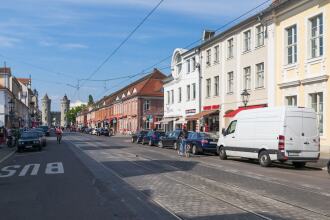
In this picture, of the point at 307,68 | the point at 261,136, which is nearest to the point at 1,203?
the point at 261,136

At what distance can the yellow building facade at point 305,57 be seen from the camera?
1052 inches

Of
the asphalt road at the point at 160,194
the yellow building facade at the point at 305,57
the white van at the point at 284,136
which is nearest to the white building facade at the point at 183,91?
the yellow building facade at the point at 305,57

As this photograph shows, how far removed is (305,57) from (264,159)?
1025cm

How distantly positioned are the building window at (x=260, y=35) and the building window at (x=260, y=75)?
5.03 feet

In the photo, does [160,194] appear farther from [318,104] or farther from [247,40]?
[247,40]

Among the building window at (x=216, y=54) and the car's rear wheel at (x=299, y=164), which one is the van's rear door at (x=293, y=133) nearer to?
the car's rear wheel at (x=299, y=164)

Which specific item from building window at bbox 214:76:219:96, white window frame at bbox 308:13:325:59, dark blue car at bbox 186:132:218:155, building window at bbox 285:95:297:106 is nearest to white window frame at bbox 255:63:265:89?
building window at bbox 285:95:297:106

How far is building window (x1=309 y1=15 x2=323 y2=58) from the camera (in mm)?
27469

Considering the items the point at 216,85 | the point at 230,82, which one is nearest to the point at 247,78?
the point at 230,82

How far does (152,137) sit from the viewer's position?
139ft

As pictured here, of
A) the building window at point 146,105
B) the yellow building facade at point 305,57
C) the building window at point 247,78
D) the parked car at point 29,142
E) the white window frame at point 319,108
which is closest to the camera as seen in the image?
the yellow building facade at point 305,57

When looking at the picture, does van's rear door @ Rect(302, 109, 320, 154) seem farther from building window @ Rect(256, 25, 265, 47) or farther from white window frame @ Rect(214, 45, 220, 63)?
white window frame @ Rect(214, 45, 220, 63)

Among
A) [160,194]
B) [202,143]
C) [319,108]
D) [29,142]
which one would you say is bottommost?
[160,194]

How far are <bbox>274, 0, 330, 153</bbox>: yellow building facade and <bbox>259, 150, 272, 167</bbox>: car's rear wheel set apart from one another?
7.19m
